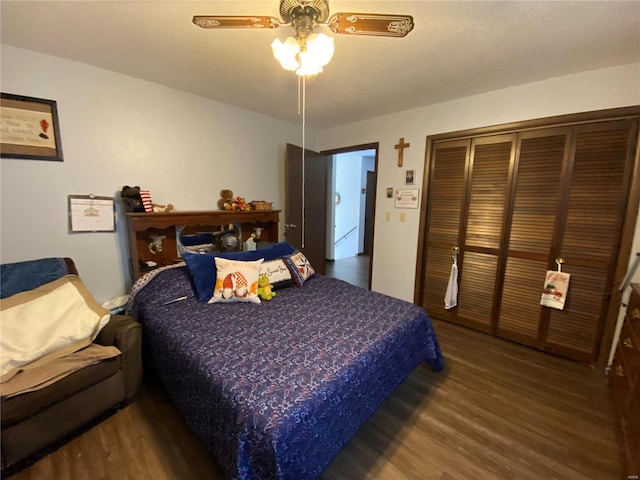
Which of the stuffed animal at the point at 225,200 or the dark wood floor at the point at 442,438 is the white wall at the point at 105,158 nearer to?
the stuffed animal at the point at 225,200

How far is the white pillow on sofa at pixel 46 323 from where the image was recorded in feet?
4.17

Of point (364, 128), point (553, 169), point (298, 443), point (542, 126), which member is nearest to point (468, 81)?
point (542, 126)

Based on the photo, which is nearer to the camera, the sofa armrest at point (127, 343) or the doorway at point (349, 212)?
the sofa armrest at point (127, 343)

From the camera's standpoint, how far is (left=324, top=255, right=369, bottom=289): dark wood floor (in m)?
4.36

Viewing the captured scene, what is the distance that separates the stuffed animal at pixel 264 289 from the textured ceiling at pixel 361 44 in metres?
1.64

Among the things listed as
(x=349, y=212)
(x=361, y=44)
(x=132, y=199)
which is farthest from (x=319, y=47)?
(x=349, y=212)

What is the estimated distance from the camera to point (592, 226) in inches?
81.0

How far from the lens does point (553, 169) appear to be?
2186mm

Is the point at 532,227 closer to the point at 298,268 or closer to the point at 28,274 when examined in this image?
the point at 298,268

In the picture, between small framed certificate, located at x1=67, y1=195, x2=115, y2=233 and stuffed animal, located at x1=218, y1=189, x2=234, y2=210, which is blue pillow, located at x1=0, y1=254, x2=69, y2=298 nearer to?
small framed certificate, located at x1=67, y1=195, x2=115, y2=233

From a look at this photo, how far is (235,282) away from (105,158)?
4.96ft

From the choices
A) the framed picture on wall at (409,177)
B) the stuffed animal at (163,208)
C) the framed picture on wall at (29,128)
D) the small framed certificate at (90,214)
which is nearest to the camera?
the framed picture on wall at (29,128)

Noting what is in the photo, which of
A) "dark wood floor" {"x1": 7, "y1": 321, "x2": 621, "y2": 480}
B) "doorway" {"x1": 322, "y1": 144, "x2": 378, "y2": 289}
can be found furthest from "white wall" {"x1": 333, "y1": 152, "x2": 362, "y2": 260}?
"dark wood floor" {"x1": 7, "y1": 321, "x2": 621, "y2": 480}

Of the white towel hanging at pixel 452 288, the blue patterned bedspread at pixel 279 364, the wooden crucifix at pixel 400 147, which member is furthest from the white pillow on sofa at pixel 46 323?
the wooden crucifix at pixel 400 147
